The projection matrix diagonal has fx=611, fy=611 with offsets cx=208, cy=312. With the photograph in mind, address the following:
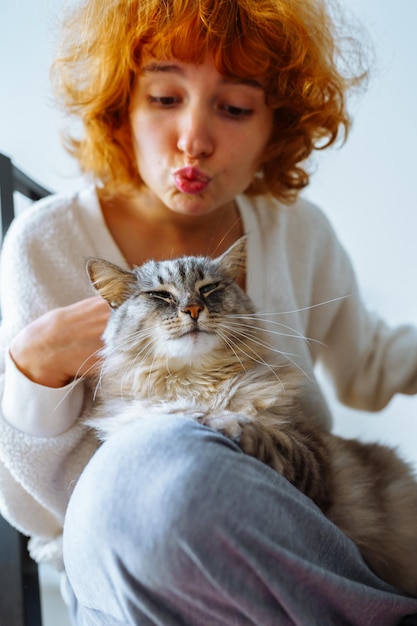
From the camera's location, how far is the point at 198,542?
31.5 inches

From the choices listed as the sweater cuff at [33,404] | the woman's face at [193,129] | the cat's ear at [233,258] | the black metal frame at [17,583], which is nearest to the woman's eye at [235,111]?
the woman's face at [193,129]

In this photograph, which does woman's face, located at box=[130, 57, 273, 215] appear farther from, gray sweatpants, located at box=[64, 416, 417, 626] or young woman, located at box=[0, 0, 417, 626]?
gray sweatpants, located at box=[64, 416, 417, 626]

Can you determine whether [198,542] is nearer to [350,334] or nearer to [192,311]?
[192,311]

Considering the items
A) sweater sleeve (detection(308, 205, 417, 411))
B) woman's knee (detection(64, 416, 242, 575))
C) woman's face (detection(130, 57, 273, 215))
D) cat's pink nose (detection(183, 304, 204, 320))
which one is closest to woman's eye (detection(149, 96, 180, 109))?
woman's face (detection(130, 57, 273, 215))

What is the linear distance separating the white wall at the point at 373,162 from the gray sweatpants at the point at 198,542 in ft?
3.76

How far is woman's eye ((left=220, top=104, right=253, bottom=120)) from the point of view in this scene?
1342 millimetres

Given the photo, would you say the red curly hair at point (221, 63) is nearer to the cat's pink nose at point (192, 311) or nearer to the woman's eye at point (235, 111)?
the woman's eye at point (235, 111)

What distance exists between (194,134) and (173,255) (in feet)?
1.12

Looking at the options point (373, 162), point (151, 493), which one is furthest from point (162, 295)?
point (373, 162)

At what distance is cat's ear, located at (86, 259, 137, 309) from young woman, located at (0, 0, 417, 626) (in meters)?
0.05

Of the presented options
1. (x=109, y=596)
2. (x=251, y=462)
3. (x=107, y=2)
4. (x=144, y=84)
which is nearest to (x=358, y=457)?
(x=251, y=462)

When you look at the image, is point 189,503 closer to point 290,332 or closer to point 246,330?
point 246,330

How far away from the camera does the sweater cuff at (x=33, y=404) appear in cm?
118

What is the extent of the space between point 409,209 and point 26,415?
1.45 meters
